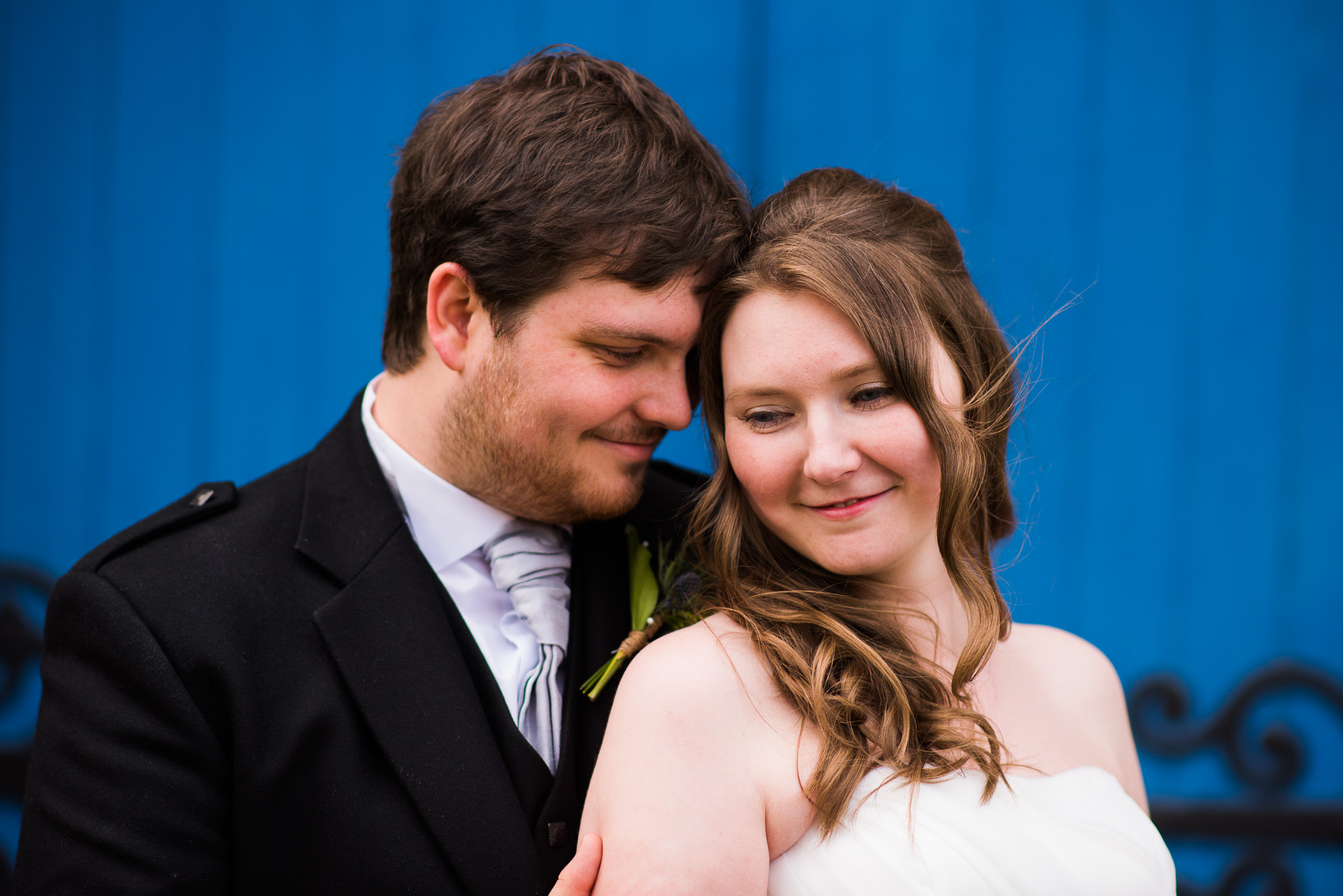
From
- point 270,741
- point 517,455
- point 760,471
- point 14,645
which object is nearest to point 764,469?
point 760,471

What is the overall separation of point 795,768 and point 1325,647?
1.84 meters

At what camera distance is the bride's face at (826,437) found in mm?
1364

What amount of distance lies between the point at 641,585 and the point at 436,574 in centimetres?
38

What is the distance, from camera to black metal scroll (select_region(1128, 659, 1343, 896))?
2.33 m

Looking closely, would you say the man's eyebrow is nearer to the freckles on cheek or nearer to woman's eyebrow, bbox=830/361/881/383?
the freckles on cheek

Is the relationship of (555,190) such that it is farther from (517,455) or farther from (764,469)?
(764,469)

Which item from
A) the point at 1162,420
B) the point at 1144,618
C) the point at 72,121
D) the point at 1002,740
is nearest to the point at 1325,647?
the point at 1144,618

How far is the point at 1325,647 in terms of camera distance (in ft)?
7.69

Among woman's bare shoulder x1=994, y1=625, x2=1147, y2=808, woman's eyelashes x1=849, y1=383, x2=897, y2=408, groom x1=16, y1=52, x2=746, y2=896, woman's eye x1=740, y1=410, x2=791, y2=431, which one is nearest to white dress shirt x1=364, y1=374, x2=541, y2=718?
groom x1=16, y1=52, x2=746, y2=896

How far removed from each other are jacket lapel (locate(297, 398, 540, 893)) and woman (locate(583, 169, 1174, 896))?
0.70ft

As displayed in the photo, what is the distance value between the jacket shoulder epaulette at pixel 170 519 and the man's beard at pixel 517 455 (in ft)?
1.30

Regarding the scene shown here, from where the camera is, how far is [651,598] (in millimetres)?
1718

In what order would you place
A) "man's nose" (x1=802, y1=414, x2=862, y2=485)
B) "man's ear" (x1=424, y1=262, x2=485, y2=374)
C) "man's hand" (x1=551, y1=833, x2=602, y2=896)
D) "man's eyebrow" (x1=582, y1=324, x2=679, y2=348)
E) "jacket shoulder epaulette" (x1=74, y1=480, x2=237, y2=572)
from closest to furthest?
1. "man's hand" (x1=551, y1=833, x2=602, y2=896)
2. "man's nose" (x1=802, y1=414, x2=862, y2=485)
3. "jacket shoulder epaulette" (x1=74, y1=480, x2=237, y2=572)
4. "man's eyebrow" (x1=582, y1=324, x2=679, y2=348)
5. "man's ear" (x1=424, y1=262, x2=485, y2=374)

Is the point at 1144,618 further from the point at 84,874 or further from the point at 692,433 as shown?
the point at 84,874
